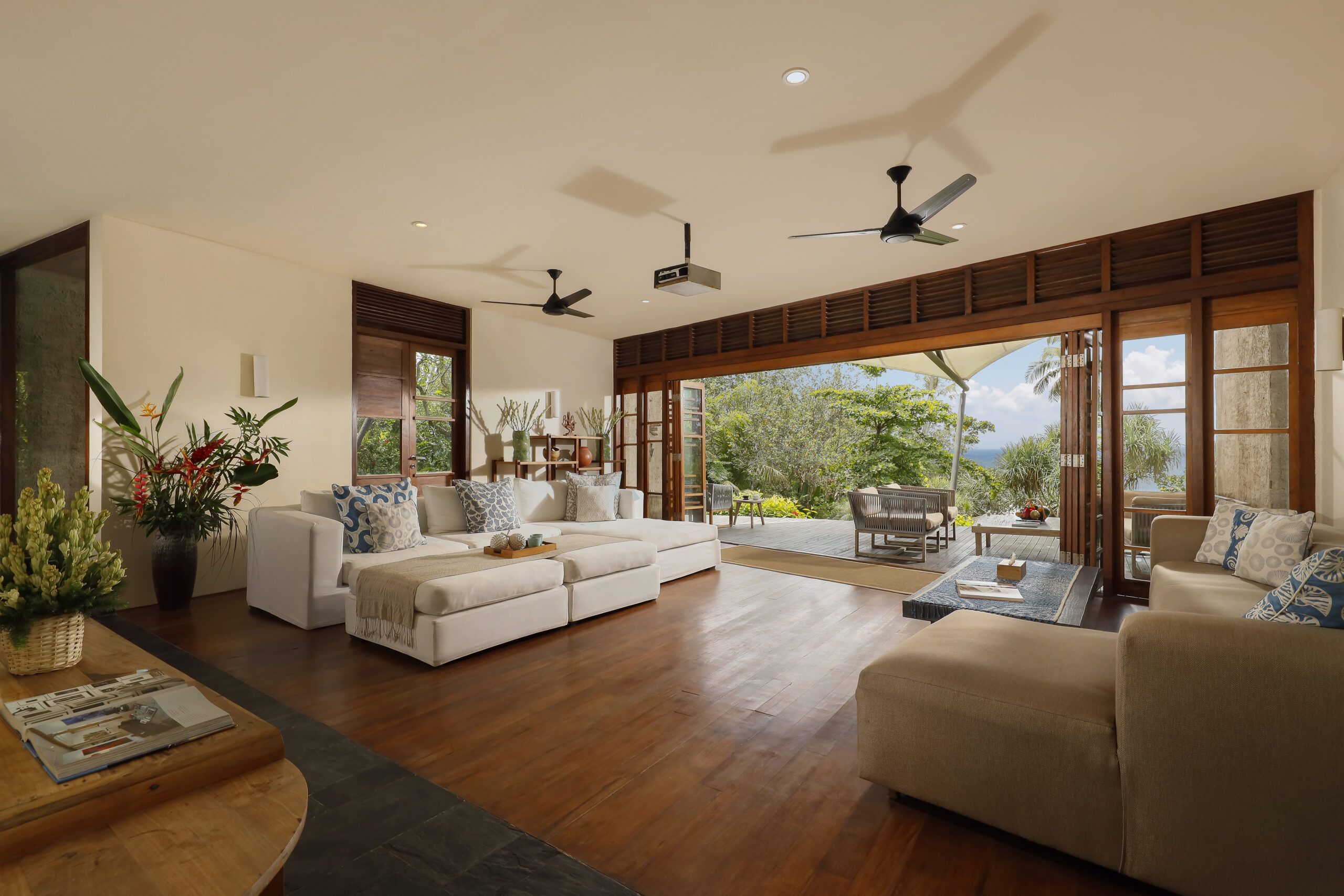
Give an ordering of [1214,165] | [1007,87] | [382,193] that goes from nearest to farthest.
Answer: [1007,87], [1214,165], [382,193]

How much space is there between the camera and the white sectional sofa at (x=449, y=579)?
3.28m

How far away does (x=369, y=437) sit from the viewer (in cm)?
598

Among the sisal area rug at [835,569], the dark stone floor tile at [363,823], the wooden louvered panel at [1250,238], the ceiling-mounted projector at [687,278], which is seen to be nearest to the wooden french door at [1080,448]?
the wooden louvered panel at [1250,238]

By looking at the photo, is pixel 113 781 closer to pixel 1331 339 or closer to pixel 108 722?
pixel 108 722

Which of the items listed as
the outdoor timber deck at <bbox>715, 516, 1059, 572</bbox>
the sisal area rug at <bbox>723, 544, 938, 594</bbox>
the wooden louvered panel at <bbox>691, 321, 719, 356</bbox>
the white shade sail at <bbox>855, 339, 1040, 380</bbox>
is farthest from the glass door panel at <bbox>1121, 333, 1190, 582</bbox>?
the wooden louvered panel at <bbox>691, 321, 719, 356</bbox>

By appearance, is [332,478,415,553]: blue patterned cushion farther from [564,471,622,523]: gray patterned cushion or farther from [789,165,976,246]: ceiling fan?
[789,165,976,246]: ceiling fan

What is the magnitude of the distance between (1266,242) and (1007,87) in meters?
2.85

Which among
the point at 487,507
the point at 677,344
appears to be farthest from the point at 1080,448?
the point at 487,507

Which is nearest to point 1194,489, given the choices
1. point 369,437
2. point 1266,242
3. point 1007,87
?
point 1266,242

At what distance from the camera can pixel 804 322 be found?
6.68 metres

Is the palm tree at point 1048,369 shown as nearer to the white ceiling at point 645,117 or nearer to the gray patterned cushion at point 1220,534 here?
the gray patterned cushion at point 1220,534

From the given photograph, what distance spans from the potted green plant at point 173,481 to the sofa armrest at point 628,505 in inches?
114

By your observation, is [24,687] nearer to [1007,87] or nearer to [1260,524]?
[1007,87]

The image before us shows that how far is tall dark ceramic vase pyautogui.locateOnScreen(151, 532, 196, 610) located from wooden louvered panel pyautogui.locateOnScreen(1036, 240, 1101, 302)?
22.1 ft
